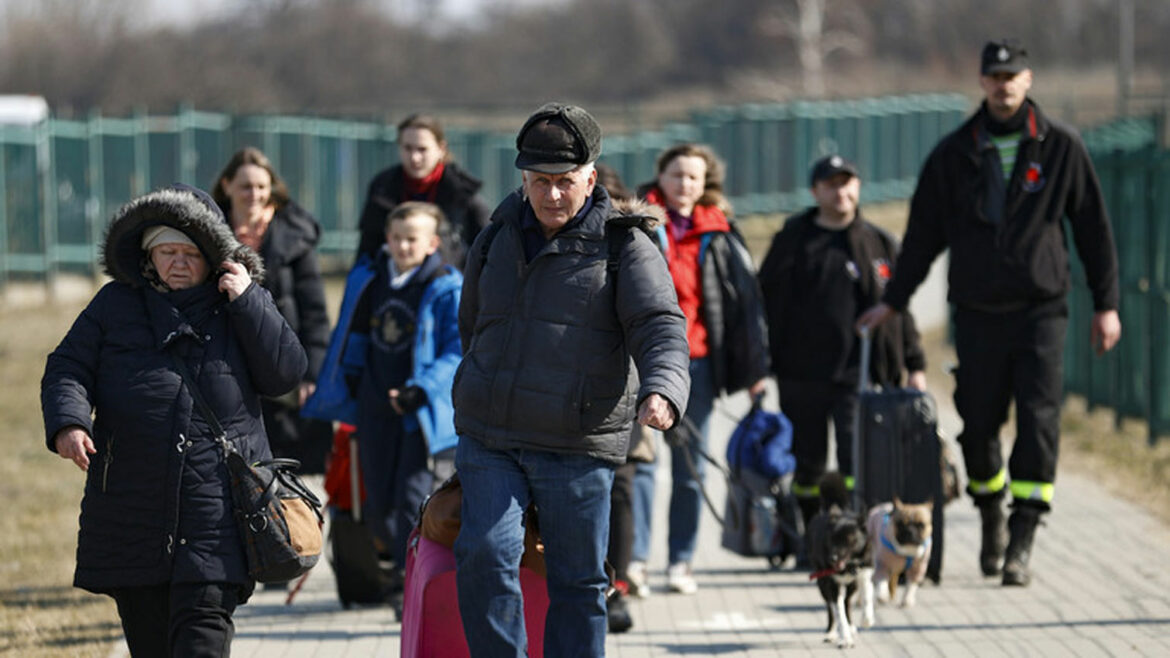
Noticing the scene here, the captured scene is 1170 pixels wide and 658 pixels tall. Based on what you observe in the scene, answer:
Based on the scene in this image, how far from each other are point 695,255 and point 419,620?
3359 millimetres

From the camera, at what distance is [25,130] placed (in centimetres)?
2812

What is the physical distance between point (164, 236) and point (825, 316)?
427 cm

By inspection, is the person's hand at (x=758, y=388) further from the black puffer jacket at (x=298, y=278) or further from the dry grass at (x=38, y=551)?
the dry grass at (x=38, y=551)

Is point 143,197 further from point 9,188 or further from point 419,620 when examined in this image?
point 9,188

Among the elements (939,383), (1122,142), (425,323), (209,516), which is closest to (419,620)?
(209,516)

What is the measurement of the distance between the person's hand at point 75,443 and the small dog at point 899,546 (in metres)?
A: 3.58

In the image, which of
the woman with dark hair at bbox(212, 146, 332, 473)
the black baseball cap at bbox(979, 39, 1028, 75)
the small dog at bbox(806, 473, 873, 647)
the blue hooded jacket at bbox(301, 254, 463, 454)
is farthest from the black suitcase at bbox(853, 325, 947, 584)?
the woman with dark hair at bbox(212, 146, 332, 473)

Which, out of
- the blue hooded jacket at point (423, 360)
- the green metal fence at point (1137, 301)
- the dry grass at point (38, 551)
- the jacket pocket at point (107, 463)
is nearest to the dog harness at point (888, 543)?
the blue hooded jacket at point (423, 360)

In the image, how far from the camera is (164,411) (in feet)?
18.1

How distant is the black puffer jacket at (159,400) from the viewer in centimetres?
549

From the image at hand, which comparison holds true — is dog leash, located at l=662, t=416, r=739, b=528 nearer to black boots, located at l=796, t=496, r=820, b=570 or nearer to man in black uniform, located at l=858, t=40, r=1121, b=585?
black boots, located at l=796, t=496, r=820, b=570

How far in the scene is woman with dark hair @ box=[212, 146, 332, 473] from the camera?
8.62 metres

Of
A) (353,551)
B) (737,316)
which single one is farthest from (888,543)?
(353,551)

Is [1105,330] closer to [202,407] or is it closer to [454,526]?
[454,526]
